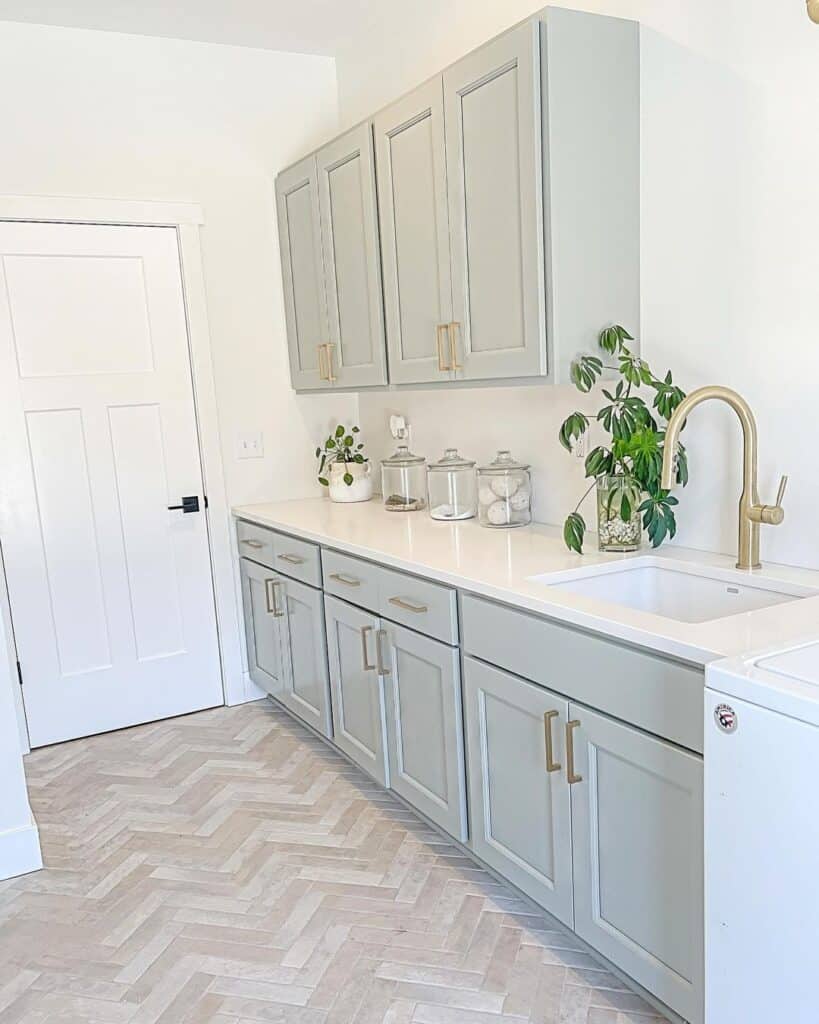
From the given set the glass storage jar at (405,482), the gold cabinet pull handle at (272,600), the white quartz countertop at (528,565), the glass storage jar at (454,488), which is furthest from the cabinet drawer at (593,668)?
the gold cabinet pull handle at (272,600)

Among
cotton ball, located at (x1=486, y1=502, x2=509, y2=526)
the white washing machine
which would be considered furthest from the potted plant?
the white washing machine

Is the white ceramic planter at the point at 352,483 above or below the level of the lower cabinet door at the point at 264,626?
above

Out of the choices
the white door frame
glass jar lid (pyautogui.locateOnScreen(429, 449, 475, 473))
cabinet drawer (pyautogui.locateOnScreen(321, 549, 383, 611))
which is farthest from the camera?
the white door frame

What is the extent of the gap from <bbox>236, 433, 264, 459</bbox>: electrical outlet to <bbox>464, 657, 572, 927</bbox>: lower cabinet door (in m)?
1.89

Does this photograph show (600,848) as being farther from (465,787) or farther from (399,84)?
(399,84)

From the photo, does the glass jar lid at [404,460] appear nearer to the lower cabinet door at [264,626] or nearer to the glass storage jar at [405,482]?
the glass storage jar at [405,482]

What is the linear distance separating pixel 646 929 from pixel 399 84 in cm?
299

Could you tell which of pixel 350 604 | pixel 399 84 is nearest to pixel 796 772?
pixel 350 604

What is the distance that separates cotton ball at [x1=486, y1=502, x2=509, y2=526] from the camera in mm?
2855

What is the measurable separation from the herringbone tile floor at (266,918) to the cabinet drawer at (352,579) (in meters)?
0.70

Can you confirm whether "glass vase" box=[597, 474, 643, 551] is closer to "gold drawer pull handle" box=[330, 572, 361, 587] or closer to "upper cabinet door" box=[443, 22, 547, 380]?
"upper cabinet door" box=[443, 22, 547, 380]

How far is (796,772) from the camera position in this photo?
123 cm

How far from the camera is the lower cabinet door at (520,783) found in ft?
6.44

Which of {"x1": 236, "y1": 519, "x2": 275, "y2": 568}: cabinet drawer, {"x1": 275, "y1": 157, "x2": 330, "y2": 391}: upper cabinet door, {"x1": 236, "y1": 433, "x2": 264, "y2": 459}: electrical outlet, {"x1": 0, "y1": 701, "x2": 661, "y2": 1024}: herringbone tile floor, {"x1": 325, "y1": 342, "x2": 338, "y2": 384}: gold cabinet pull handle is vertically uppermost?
{"x1": 275, "y1": 157, "x2": 330, "y2": 391}: upper cabinet door
